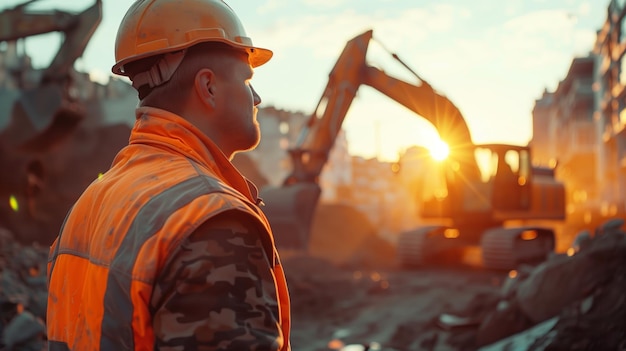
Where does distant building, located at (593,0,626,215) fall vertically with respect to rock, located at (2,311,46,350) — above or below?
above

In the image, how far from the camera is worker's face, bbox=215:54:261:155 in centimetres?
154

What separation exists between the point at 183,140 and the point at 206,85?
0.15m

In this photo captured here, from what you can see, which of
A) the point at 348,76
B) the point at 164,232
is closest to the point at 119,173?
the point at 164,232

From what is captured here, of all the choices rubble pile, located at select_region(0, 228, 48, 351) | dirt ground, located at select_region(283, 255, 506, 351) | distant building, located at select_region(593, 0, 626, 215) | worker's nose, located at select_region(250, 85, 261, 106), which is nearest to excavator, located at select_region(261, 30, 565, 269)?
dirt ground, located at select_region(283, 255, 506, 351)

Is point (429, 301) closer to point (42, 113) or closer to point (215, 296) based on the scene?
point (215, 296)

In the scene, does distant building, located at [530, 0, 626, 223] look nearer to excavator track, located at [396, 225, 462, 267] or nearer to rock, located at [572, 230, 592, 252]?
excavator track, located at [396, 225, 462, 267]

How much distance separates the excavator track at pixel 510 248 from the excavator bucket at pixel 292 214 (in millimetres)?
3835

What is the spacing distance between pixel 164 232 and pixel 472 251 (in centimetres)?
1822

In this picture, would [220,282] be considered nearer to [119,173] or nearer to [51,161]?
[119,173]

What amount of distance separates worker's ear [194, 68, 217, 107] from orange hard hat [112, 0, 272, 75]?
0.27 ft

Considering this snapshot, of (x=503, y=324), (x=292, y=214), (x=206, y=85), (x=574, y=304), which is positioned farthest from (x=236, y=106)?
(x=292, y=214)

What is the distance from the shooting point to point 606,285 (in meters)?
5.69

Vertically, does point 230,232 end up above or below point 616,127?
below

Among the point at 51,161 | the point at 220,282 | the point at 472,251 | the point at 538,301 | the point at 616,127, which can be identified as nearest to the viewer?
the point at 220,282
